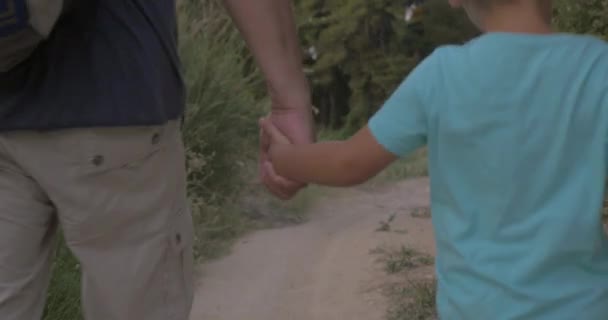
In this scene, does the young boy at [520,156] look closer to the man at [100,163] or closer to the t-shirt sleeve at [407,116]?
the t-shirt sleeve at [407,116]

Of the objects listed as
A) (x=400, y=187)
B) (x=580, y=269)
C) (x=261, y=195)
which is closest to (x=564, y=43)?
(x=580, y=269)

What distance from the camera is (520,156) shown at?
1.74m

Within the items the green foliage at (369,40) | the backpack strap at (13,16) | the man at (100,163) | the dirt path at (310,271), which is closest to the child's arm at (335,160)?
the man at (100,163)

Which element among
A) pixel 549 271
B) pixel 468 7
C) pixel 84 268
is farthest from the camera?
pixel 84 268

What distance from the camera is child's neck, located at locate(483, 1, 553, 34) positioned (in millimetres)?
1811

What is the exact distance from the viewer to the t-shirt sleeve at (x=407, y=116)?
1.79 meters

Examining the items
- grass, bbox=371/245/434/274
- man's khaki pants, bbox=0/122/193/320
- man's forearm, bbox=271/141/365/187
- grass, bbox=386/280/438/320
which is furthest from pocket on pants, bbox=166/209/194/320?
grass, bbox=371/245/434/274

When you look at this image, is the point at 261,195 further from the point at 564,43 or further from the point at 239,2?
the point at 564,43


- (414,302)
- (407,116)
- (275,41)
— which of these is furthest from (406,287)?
(407,116)

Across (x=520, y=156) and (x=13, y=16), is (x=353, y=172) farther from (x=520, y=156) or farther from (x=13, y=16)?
(x=13, y=16)

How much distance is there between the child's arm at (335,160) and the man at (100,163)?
0.78ft

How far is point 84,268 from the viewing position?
6.88 ft

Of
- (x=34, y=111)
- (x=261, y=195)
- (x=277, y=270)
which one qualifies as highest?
(x=34, y=111)

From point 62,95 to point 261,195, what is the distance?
5814mm
